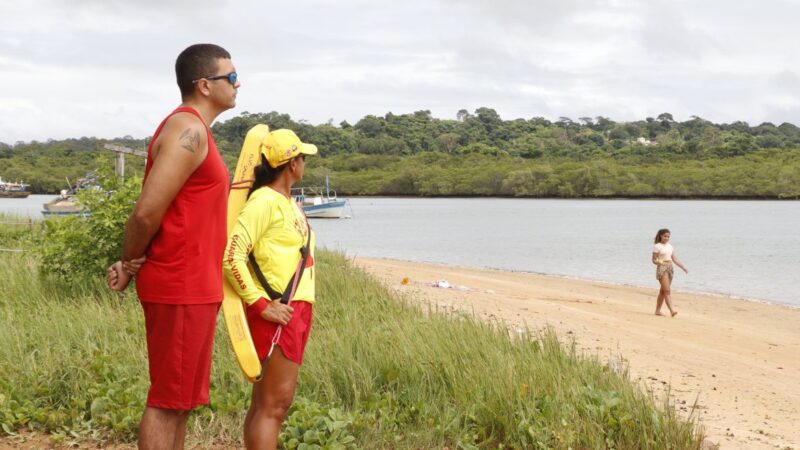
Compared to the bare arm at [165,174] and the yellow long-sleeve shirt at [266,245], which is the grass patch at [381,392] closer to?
the yellow long-sleeve shirt at [266,245]

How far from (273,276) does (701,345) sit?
8230 millimetres

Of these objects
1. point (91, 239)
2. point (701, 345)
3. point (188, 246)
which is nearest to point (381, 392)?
point (188, 246)

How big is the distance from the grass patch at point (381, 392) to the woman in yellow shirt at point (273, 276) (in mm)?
850

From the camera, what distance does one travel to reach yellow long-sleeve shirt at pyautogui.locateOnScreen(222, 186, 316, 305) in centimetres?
387

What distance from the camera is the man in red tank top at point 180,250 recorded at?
11.2 feet

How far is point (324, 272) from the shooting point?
10.5m

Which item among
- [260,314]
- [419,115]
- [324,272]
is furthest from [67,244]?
[419,115]

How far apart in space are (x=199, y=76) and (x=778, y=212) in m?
78.7

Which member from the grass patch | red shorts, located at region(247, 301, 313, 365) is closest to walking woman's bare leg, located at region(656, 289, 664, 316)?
the grass patch

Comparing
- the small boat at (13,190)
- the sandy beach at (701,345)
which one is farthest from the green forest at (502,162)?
the sandy beach at (701,345)

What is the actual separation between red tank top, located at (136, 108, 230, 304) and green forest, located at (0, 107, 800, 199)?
65031 mm

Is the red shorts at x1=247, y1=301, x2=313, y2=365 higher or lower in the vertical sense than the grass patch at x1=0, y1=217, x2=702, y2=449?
higher

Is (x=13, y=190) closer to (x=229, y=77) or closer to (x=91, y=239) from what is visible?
(x=91, y=239)

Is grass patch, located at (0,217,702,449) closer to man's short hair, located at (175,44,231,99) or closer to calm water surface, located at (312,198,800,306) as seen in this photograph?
man's short hair, located at (175,44,231,99)
